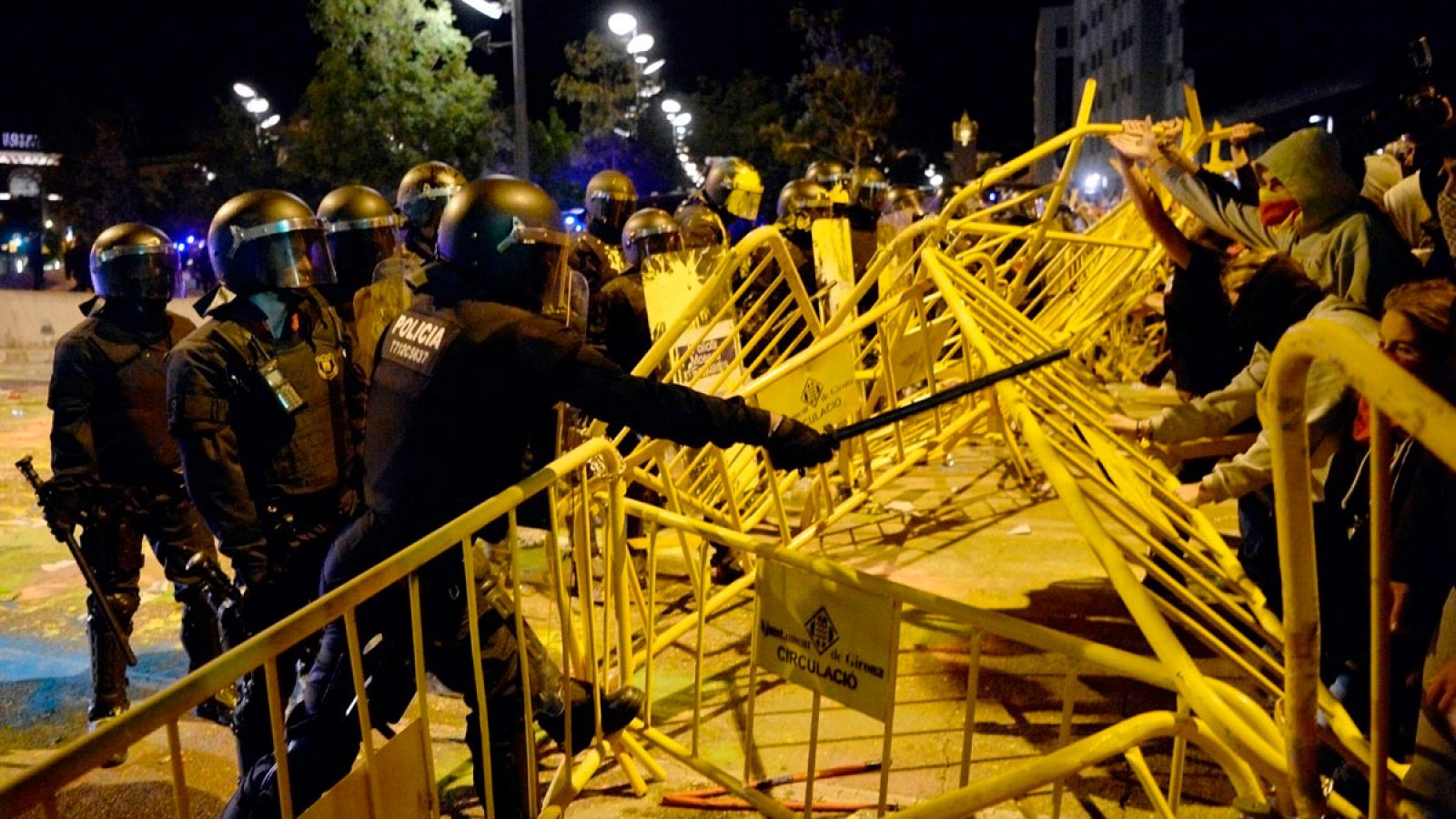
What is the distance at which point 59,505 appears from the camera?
4.24 meters

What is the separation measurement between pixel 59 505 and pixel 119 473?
0.26 m

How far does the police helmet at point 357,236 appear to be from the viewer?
4801 millimetres

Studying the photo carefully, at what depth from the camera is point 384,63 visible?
75.0ft

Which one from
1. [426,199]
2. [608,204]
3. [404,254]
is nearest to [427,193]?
[426,199]

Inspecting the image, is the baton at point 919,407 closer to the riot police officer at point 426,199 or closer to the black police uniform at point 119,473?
the black police uniform at point 119,473

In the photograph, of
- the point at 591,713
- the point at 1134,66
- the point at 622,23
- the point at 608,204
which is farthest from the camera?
the point at 1134,66

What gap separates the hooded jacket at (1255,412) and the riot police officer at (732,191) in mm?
3910

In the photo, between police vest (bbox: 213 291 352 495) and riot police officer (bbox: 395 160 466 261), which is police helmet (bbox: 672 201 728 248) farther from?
police vest (bbox: 213 291 352 495)

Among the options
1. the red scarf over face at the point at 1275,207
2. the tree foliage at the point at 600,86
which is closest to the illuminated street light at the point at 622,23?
the red scarf over face at the point at 1275,207

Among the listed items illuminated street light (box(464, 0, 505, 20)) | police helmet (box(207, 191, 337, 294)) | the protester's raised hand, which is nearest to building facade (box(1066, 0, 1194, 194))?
illuminated street light (box(464, 0, 505, 20))

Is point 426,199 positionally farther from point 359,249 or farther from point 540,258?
point 540,258

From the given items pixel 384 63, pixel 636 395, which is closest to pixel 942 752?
pixel 636 395

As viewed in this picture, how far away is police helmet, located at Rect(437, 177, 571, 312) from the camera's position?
3100mm

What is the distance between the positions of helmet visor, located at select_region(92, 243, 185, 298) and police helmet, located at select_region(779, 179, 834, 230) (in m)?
4.97
